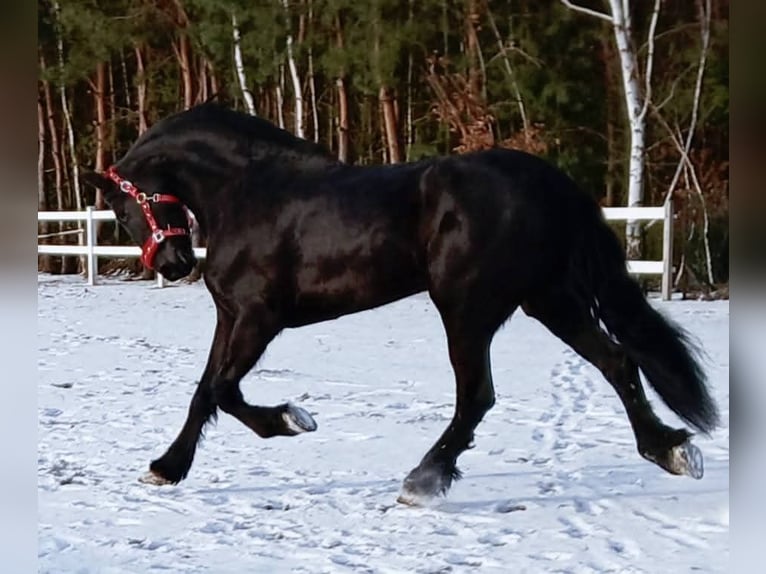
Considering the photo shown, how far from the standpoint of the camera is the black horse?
1.74 meters

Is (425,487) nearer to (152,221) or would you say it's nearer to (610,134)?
(152,221)

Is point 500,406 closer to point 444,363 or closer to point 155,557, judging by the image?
point 444,363

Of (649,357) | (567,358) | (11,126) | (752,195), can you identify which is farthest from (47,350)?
(752,195)

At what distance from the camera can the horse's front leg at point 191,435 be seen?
6.23ft

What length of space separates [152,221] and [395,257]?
55 cm

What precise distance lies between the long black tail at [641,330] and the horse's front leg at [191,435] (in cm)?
80

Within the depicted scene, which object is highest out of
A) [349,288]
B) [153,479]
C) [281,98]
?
[281,98]

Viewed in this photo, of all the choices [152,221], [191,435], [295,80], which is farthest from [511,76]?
[191,435]

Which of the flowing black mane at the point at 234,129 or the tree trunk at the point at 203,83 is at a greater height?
the tree trunk at the point at 203,83

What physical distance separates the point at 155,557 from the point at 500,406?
3.18 ft

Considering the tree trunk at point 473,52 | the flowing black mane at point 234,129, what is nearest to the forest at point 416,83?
the tree trunk at point 473,52

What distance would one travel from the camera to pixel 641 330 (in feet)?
5.80

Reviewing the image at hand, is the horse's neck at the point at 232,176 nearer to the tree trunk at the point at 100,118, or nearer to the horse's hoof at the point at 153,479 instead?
the tree trunk at the point at 100,118

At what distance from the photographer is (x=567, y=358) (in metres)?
2.22
